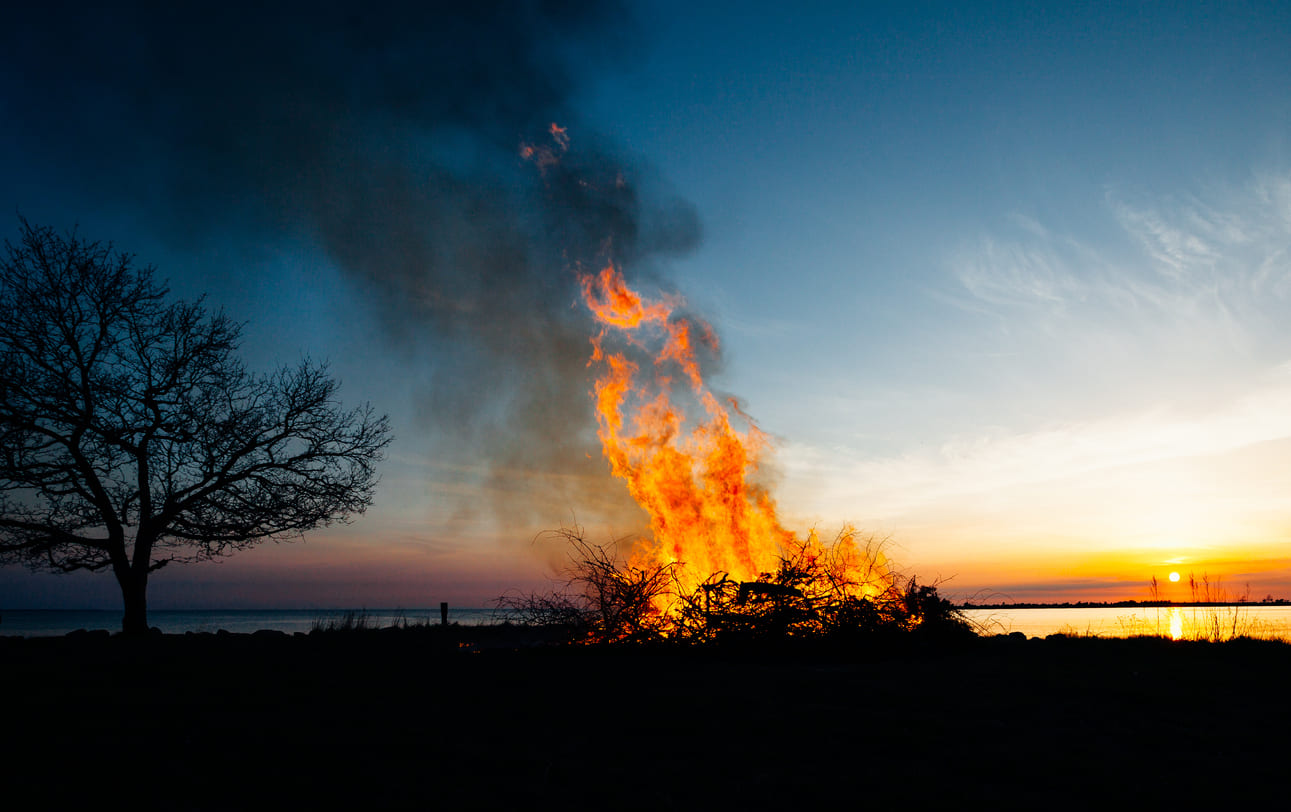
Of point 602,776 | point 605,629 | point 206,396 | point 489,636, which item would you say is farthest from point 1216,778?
point 206,396

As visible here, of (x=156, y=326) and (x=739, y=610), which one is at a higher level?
(x=156, y=326)

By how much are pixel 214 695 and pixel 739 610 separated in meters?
9.06

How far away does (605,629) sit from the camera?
559 inches

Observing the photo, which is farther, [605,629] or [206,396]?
[206,396]

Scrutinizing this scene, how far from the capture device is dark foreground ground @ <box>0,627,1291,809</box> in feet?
14.2

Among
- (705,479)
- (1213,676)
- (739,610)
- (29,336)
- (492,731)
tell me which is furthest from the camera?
(705,479)

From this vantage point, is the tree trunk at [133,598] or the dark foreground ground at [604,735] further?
the tree trunk at [133,598]

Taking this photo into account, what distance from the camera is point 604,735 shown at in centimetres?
589

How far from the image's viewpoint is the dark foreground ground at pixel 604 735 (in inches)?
171

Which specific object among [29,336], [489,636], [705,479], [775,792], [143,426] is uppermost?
[29,336]

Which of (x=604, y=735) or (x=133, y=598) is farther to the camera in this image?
(x=133, y=598)

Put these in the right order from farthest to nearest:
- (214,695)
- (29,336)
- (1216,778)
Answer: (29,336) → (214,695) → (1216,778)

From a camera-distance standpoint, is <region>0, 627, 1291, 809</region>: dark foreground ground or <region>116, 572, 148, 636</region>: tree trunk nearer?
<region>0, 627, 1291, 809</region>: dark foreground ground

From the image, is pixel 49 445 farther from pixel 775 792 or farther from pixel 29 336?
pixel 775 792
